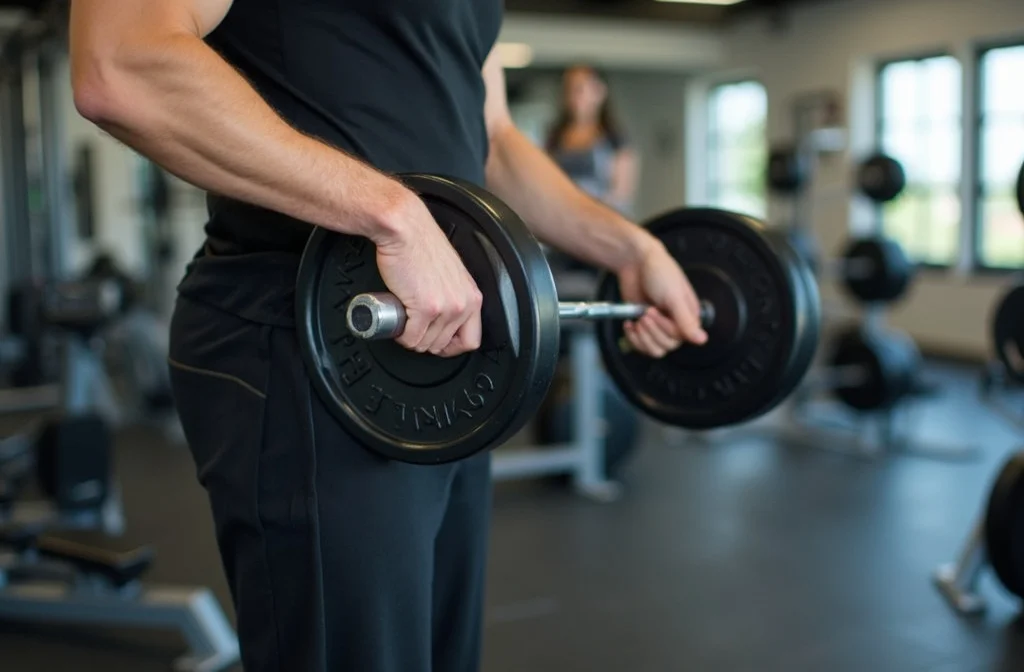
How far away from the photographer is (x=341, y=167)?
78 cm

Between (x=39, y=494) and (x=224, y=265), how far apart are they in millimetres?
2823

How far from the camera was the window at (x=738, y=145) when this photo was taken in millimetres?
8531

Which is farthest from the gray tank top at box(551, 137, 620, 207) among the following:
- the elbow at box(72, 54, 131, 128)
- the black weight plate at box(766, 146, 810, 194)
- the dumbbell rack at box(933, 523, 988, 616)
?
the elbow at box(72, 54, 131, 128)

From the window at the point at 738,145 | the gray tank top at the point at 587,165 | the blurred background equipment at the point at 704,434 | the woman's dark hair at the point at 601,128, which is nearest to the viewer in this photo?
the blurred background equipment at the point at 704,434

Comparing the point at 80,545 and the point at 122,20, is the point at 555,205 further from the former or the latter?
the point at 80,545

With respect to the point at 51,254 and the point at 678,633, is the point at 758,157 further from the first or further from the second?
the point at 678,633

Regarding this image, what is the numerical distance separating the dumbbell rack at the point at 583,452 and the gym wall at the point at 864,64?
2.58m

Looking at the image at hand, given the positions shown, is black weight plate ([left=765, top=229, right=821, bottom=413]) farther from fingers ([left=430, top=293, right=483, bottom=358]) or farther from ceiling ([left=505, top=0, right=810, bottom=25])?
ceiling ([left=505, top=0, right=810, bottom=25])

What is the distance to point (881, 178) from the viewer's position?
12.0 ft

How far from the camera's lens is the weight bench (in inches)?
78.2

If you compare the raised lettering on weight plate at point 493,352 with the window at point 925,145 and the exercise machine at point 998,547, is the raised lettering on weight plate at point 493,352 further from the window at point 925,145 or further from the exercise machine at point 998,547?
the window at point 925,145

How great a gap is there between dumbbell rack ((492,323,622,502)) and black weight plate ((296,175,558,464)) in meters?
2.33

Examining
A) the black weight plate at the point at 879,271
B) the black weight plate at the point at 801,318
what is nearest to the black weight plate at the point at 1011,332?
the black weight plate at the point at 801,318

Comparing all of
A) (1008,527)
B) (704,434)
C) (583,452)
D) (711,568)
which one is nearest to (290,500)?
(1008,527)
